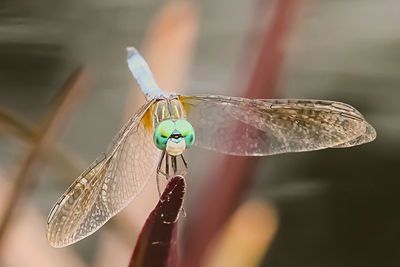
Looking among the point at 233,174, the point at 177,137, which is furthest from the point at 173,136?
the point at 233,174

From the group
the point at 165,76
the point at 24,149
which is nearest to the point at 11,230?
the point at 24,149

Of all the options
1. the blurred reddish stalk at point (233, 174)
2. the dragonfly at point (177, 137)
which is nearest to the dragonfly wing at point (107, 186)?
the dragonfly at point (177, 137)

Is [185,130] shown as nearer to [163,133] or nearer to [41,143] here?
[163,133]

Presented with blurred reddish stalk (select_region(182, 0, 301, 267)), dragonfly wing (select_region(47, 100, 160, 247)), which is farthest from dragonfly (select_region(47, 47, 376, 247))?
blurred reddish stalk (select_region(182, 0, 301, 267))

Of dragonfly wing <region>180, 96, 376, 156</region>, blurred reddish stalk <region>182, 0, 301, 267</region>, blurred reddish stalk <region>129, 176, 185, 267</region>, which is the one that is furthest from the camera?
blurred reddish stalk <region>182, 0, 301, 267</region>

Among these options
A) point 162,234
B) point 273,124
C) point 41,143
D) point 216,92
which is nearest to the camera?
point 162,234

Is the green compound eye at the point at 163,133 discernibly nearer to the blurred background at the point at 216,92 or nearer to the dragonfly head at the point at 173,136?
the dragonfly head at the point at 173,136

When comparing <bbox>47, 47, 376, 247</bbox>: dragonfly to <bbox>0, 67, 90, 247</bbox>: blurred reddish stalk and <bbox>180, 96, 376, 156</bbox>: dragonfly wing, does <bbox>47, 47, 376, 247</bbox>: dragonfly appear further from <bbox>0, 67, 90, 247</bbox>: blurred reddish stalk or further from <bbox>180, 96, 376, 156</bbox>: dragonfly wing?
<bbox>0, 67, 90, 247</bbox>: blurred reddish stalk

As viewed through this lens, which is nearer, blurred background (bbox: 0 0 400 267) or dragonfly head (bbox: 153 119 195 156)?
dragonfly head (bbox: 153 119 195 156)
